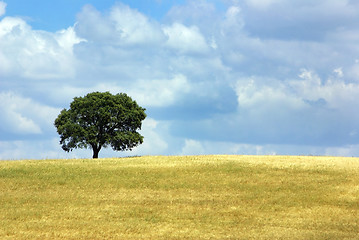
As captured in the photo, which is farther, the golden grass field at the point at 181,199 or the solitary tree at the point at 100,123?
the solitary tree at the point at 100,123

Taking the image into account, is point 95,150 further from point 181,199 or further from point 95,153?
point 181,199

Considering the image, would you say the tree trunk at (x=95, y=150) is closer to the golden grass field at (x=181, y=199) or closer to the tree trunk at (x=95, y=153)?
the tree trunk at (x=95, y=153)

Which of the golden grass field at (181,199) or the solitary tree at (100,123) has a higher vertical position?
the solitary tree at (100,123)

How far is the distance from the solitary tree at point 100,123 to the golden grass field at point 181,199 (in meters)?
7.91

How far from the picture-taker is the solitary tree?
67.0 m

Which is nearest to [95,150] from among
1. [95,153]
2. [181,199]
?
[95,153]

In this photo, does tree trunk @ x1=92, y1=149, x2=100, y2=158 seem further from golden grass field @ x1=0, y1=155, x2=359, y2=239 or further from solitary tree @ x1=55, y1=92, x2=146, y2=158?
golden grass field @ x1=0, y1=155, x2=359, y2=239

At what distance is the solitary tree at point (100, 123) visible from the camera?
67.0m

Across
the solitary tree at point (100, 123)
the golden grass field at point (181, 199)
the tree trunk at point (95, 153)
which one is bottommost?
the golden grass field at point (181, 199)

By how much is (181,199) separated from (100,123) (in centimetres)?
2934

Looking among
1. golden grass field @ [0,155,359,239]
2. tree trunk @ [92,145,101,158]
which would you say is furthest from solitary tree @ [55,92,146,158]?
golden grass field @ [0,155,359,239]

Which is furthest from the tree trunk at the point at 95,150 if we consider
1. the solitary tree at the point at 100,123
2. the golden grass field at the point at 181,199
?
the golden grass field at the point at 181,199

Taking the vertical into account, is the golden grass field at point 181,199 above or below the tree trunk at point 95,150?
below

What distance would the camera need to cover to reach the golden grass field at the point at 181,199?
33.4 m
